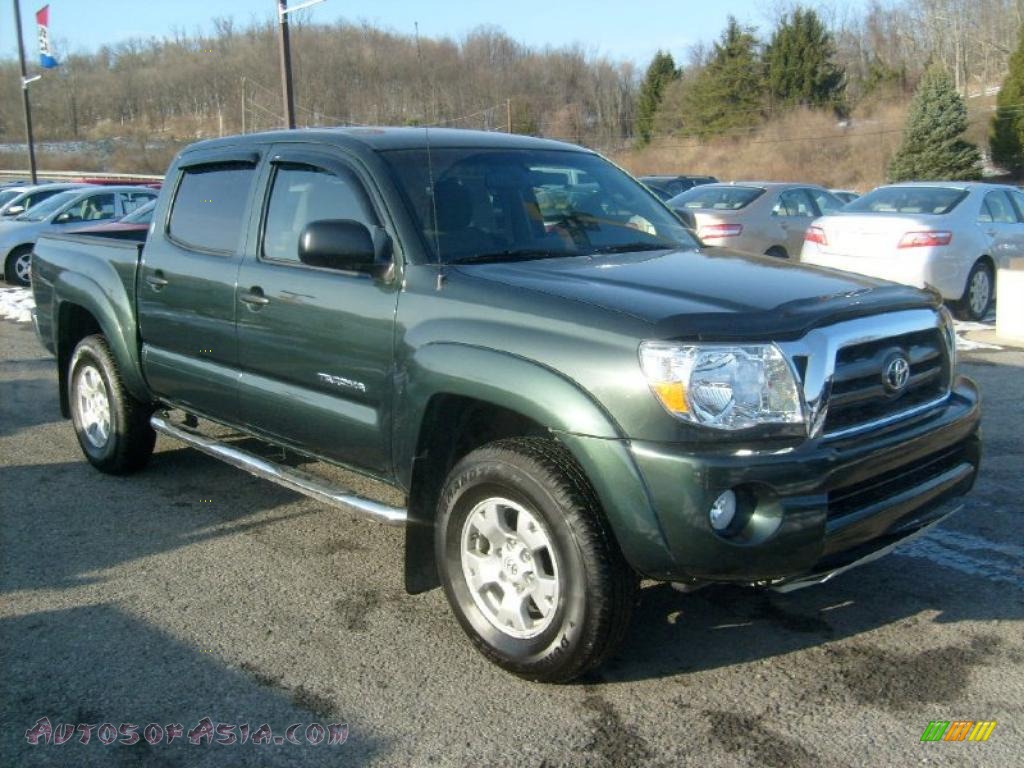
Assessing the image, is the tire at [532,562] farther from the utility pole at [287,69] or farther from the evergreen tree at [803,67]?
the evergreen tree at [803,67]

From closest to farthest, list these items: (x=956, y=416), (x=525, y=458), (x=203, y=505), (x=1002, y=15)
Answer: (x=525, y=458), (x=956, y=416), (x=203, y=505), (x=1002, y=15)

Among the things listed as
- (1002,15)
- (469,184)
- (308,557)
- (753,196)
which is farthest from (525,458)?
(1002,15)

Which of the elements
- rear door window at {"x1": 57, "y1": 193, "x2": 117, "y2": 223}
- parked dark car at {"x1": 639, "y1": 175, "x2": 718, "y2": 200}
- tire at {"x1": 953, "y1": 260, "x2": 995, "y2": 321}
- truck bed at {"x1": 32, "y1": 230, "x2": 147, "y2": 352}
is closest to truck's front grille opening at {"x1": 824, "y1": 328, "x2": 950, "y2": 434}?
truck bed at {"x1": 32, "y1": 230, "x2": 147, "y2": 352}

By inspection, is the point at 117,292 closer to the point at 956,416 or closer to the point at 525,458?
the point at 525,458

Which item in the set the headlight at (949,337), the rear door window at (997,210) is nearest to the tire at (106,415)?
the headlight at (949,337)

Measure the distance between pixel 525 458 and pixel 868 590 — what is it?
1.77m

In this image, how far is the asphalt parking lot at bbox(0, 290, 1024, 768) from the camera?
3125 millimetres

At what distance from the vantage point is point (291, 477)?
446 centimetres

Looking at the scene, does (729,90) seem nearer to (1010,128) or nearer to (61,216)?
(1010,128)

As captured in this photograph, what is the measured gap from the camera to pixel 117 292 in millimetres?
5648

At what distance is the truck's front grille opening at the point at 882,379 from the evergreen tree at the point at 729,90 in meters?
57.1

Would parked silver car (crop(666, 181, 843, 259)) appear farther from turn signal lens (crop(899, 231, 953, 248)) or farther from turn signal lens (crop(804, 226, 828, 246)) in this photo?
turn signal lens (crop(899, 231, 953, 248))

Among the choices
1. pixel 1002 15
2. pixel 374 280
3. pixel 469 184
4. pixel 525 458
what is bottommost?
pixel 525 458

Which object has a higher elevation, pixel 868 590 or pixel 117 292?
pixel 117 292
